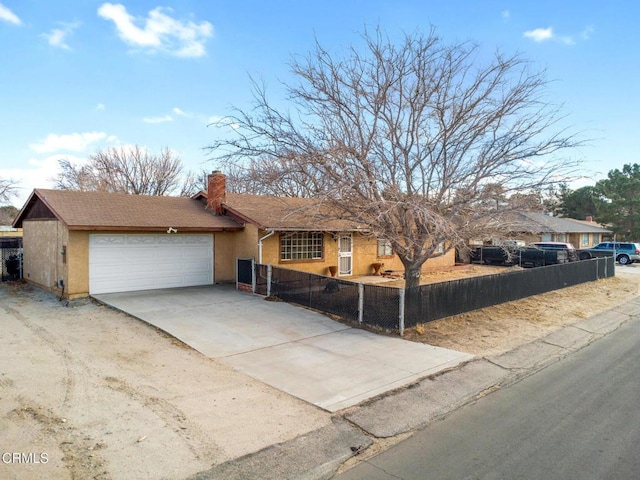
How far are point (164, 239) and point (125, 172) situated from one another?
81.8 feet

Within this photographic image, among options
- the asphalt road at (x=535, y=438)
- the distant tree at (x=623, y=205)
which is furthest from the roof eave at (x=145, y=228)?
the distant tree at (x=623, y=205)

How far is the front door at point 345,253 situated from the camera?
59.7 feet

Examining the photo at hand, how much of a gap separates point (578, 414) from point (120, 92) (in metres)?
20.1

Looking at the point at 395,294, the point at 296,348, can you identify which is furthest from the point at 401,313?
the point at 296,348

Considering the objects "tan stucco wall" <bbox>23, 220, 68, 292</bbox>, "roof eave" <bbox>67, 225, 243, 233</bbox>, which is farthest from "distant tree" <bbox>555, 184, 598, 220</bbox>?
"tan stucco wall" <bbox>23, 220, 68, 292</bbox>

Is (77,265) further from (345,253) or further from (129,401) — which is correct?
(345,253)

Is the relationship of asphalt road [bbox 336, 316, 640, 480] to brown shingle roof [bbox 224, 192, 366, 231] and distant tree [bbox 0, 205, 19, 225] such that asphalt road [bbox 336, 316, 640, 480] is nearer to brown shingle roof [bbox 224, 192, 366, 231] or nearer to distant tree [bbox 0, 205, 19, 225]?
brown shingle roof [bbox 224, 192, 366, 231]

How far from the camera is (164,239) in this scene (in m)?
14.9

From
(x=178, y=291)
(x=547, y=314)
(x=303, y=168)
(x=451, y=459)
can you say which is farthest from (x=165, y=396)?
(x=547, y=314)

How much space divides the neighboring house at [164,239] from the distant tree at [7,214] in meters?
40.4

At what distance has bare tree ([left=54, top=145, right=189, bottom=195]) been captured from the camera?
1380 inches

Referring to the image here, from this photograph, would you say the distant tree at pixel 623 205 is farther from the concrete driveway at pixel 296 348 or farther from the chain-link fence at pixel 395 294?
the concrete driveway at pixel 296 348

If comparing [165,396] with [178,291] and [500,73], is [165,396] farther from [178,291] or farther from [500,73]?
[500,73]

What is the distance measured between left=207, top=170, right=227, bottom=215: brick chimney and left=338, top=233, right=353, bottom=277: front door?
527 cm
